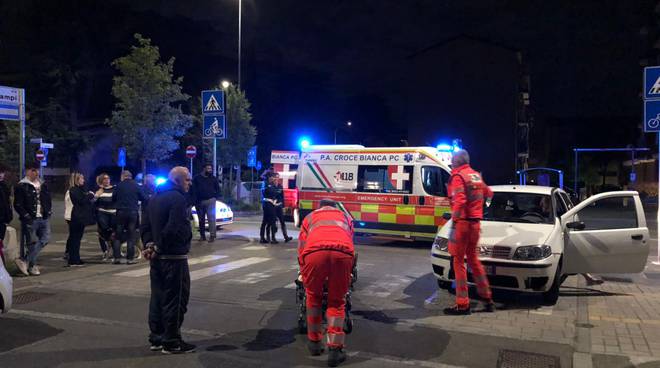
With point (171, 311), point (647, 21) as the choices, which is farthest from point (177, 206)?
point (647, 21)

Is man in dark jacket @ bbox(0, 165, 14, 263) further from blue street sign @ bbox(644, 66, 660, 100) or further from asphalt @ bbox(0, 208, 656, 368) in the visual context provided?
blue street sign @ bbox(644, 66, 660, 100)

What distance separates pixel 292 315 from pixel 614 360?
11.4ft

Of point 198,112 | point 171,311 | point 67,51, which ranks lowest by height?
point 171,311

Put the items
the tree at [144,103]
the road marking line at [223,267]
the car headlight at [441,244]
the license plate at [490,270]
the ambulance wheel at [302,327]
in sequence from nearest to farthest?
the ambulance wheel at [302,327] → the license plate at [490,270] → the car headlight at [441,244] → the road marking line at [223,267] → the tree at [144,103]

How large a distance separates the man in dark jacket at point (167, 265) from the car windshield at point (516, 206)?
4631 mm

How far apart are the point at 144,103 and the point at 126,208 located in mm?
13642

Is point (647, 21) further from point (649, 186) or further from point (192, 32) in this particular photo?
point (192, 32)

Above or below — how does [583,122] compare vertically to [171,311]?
above

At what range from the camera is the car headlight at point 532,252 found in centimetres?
676

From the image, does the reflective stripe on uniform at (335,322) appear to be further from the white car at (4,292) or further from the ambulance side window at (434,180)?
the ambulance side window at (434,180)

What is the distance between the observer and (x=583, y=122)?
7356 centimetres

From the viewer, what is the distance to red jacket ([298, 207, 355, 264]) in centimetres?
474

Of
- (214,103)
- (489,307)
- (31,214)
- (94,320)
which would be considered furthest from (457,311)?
(214,103)

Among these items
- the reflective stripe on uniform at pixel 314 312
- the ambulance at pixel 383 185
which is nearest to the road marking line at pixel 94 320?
the reflective stripe on uniform at pixel 314 312
